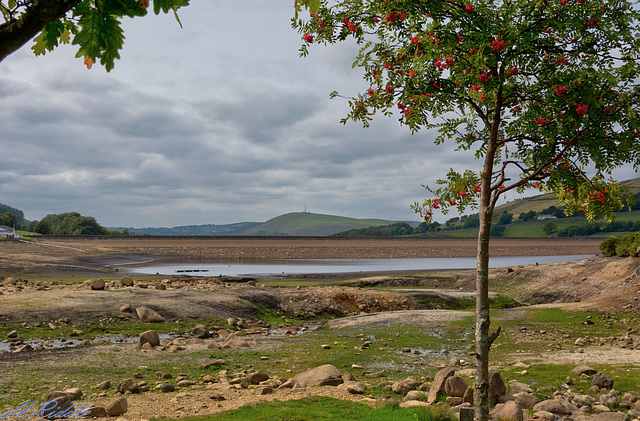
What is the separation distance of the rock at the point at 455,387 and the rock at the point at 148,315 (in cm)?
1749

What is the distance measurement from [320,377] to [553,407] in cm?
606

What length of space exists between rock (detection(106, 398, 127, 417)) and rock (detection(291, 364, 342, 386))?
4.92m

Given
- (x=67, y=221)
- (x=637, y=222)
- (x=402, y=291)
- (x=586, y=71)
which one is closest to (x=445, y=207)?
(x=586, y=71)

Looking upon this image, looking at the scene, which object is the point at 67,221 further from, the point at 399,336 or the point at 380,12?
the point at 380,12

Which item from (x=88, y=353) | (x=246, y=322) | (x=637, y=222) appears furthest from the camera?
(x=637, y=222)

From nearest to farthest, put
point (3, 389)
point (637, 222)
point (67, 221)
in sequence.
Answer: point (3, 389)
point (67, 221)
point (637, 222)

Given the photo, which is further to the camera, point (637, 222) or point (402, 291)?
point (637, 222)

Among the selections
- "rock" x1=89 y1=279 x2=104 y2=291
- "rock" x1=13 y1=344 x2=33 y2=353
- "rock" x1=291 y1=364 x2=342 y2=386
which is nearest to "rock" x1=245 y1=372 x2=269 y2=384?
"rock" x1=291 y1=364 x2=342 y2=386

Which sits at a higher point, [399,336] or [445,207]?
[445,207]

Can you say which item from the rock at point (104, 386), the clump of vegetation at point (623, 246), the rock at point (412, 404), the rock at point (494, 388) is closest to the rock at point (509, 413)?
the rock at point (494, 388)

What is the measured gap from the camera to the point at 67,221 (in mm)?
140625

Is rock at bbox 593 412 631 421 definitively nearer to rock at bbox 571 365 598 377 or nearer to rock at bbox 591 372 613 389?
rock at bbox 591 372 613 389

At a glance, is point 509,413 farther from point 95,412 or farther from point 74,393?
point 74,393

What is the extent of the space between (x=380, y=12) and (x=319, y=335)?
17318 mm
